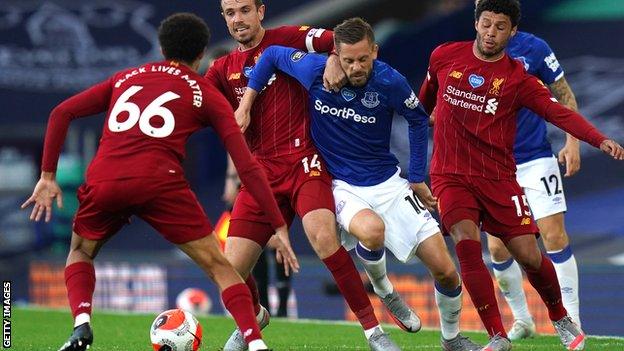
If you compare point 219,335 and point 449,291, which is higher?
point 449,291

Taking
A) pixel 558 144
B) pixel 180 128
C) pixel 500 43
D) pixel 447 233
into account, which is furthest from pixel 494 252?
pixel 558 144

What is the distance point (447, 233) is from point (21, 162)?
12.6 metres

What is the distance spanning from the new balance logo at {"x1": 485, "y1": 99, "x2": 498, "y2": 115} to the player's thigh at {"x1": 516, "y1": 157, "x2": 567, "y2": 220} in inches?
57.8

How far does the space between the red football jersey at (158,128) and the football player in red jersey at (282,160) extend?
3.30ft

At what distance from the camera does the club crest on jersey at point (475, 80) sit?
8.58 meters

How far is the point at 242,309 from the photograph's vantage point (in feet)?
24.5

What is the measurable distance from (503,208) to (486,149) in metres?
0.37

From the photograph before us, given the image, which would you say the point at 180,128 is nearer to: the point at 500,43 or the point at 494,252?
the point at 500,43

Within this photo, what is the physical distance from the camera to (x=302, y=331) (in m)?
11.2

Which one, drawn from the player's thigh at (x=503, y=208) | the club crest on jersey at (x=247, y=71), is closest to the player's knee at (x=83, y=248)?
the club crest on jersey at (x=247, y=71)

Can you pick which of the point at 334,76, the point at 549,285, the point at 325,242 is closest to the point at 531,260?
the point at 549,285

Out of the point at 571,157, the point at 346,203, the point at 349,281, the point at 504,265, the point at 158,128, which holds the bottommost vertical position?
the point at 504,265

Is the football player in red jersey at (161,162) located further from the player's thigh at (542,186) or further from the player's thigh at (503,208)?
the player's thigh at (542,186)

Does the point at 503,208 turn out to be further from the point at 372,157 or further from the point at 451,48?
the point at 451,48
